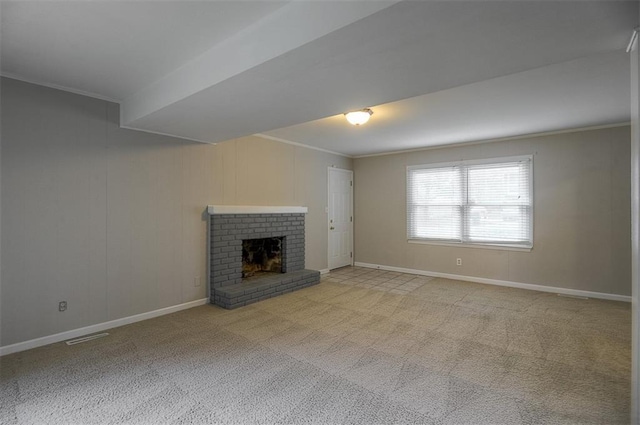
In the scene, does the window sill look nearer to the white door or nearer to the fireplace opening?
the white door

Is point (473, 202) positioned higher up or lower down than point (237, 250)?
higher up

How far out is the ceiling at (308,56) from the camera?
1571 mm

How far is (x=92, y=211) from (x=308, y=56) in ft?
9.33

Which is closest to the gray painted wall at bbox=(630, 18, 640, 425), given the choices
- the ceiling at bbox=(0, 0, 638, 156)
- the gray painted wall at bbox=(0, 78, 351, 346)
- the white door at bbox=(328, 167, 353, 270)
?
the ceiling at bbox=(0, 0, 638, 156)

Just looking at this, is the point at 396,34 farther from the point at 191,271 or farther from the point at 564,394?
the point at 191,271

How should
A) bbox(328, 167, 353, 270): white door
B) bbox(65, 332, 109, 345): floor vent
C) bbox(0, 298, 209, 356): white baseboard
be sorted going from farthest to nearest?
bbox(328, 167, 353, 270): white door → bbox(65, 332, 109, 345): floor vent → bbox(0, 298, 209, 356): white baseboard

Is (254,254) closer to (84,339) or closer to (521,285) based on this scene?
(84,339)

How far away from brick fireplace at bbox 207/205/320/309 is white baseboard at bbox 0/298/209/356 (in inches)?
21.0

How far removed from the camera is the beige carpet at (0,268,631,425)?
6.55 feet

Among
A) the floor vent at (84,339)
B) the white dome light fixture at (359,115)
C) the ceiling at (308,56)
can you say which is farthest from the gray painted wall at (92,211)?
the white dome light fixture at (359,115)

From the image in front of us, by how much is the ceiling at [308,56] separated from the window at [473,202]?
1.74 metres

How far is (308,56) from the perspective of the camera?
187 cm

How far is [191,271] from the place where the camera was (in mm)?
4164

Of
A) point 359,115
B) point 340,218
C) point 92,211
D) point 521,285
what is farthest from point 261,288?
point 521,285
